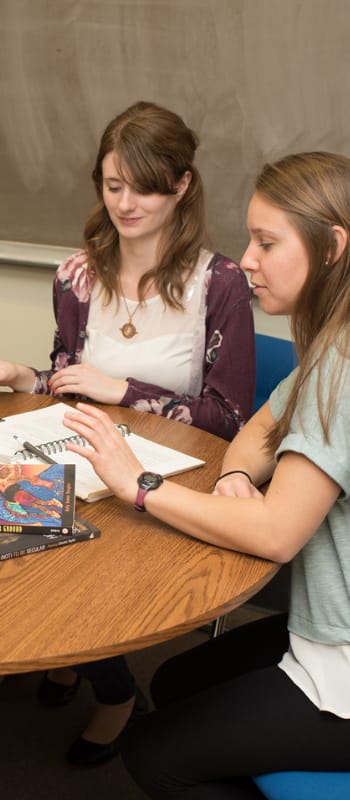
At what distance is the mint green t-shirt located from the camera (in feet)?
3.88

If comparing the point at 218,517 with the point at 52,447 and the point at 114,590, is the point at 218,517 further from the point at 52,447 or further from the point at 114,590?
the point at 52,447

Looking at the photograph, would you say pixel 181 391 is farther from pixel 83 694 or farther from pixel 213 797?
pixel 213 797

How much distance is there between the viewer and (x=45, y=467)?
1.42 meters

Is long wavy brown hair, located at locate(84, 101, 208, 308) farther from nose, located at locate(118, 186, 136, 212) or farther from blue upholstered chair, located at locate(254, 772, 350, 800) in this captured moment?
blue upholstered chair, located at locate(254, 772, 350, 800)

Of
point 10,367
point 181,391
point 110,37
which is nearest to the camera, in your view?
point 10,367

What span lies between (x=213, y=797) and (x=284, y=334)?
1.75 metres

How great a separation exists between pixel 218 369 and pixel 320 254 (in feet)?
2.53

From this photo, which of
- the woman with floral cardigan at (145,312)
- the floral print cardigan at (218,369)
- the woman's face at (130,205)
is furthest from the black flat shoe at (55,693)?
the woman's face at (130,205)

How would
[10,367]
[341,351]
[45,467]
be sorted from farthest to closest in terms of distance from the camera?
1. [10,367]
2. [45,467]
3. [341,351]

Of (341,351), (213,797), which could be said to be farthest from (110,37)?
(213,797)

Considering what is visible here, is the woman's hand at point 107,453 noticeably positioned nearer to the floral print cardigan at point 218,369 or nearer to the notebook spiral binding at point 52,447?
the notebook spiral binding at point 52,447

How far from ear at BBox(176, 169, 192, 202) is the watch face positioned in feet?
3.11

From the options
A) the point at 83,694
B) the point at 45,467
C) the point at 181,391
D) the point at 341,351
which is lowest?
the point at 83,694

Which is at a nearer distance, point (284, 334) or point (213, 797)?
point (213, 797)
